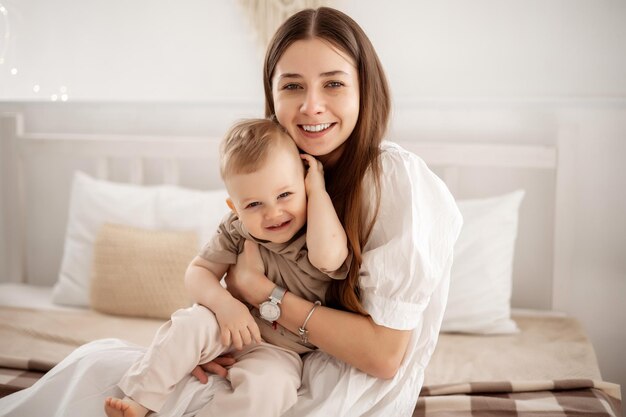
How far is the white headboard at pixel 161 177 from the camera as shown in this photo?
7.50 feet

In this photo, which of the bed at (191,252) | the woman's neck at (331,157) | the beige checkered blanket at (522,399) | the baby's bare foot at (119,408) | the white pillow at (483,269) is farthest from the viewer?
the white pillow at (483,269)

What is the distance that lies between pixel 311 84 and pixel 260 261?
0.37 metres

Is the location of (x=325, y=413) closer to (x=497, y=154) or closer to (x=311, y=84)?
(x=311, y=84)

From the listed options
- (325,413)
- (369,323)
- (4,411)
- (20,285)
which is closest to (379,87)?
(369,323)

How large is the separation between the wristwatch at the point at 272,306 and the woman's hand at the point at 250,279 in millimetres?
15

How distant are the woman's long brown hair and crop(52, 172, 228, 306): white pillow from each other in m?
1.04

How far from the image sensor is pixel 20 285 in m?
2.64

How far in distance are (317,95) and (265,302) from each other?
41 centimetres

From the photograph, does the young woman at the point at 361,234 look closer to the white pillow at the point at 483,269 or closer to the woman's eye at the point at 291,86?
the woman's eye at the point at 291,86

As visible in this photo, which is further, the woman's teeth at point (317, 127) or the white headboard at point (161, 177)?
the white headboard at point (161, 177)

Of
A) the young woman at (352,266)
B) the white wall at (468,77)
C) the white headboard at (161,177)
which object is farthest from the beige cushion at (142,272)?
the young woman at (352,266)

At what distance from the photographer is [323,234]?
1.18 metres

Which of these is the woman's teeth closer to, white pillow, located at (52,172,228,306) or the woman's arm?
the woman's arm

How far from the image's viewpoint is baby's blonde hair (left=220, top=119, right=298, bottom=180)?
121 cm
